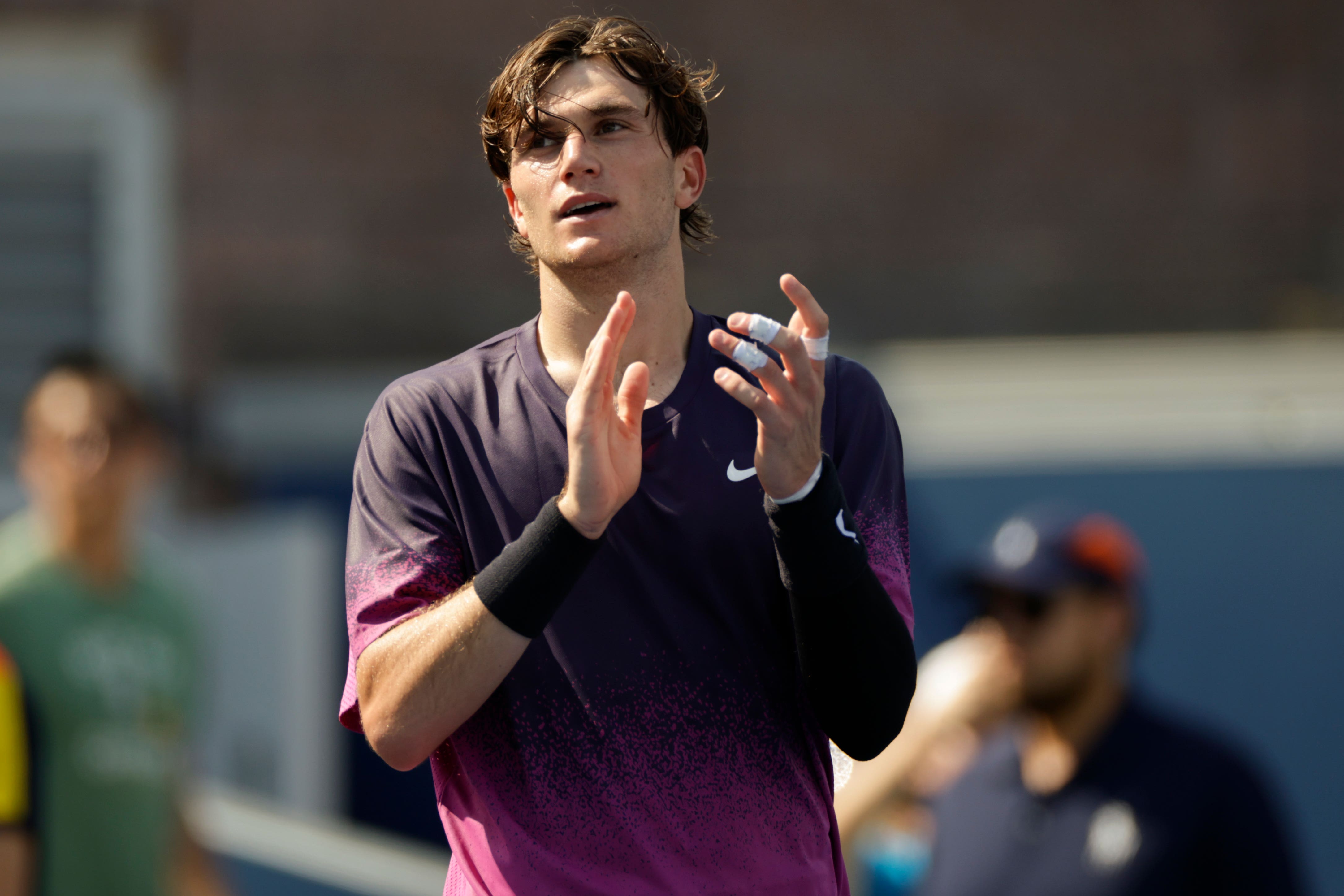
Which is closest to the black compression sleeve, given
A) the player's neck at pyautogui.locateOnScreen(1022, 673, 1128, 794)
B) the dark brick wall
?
the player's neck at pyautogui.locateOnScreen(1022, 673, 1128, 794)

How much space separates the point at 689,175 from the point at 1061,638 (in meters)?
2.59

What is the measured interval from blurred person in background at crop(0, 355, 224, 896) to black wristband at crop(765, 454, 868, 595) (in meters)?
2.88

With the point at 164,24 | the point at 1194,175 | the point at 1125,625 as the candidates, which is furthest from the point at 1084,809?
the point at 164,24

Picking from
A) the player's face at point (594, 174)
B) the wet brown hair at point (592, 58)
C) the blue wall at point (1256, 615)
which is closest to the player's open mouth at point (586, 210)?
the player's face at point (594, 174)

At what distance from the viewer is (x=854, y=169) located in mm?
8352

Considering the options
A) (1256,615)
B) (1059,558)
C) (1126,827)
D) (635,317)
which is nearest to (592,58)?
(635,317)

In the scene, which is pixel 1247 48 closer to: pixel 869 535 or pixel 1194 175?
pixel 1194 175

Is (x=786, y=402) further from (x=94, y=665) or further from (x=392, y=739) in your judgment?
(x=94, y=665)

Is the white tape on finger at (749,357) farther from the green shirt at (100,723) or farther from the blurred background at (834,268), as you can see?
the blurred background at (834,268)

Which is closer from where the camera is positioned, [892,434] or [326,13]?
[892,434]

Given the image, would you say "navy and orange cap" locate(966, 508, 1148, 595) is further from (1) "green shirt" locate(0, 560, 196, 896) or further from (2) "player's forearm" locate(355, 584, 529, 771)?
(2) "player's forearm" locate(355, 584, 529, 771)

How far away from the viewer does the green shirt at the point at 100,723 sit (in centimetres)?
402

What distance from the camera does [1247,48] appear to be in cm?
860

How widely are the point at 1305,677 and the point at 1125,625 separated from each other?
222 cm
